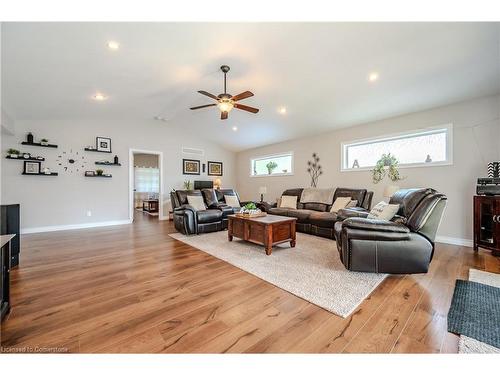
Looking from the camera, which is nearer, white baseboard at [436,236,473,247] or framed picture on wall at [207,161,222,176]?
white baseboard at [436,236,473,247]

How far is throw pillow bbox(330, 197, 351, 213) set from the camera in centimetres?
458

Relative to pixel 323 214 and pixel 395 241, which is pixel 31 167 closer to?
pixel 323 214

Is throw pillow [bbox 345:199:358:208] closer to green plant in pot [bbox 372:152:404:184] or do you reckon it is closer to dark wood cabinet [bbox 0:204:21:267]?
green plant in pot [bbox 372:152:404:184]

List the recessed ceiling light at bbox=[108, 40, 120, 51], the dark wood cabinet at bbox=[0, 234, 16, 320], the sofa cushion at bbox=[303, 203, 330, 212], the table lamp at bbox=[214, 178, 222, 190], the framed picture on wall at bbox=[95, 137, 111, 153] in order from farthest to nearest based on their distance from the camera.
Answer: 1. the table lamp at bbox=[214, 178, 222, 190]
2. the framed picture on wall at bbox=[95, 137, 111, 153]
3. the sofa cushion at bbox=[303, 203, 330, 212]
4. the recessed ceiling light at bbox=[108, 40, 120, 51]
5. the dark wood cabinet at bbox=[0, 234, 16, 320]

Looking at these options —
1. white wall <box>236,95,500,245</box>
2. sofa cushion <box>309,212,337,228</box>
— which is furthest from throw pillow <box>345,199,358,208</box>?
white wall <box>236,95,500,245</box>

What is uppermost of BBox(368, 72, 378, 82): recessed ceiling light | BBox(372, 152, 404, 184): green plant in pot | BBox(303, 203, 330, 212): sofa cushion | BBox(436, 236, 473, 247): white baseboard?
BBox(368, 72, 378, 82): recessed ceiling light

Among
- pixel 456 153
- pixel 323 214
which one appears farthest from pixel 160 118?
pixel 456 153

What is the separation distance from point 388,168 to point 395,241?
2.71 metres

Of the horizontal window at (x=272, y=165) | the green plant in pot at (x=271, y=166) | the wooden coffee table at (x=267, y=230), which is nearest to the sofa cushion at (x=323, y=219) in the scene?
the wooden coffee table at (x=267, y=230)

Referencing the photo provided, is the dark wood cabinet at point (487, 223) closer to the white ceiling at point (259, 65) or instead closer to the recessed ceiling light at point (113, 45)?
the white ceiling at point (259, 65)

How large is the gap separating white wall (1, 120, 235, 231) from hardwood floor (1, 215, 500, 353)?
9.07 ft

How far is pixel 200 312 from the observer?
68.5 inches

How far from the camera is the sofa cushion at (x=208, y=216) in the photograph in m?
4.53
